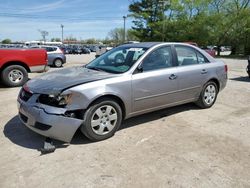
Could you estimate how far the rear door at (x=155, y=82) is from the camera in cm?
458

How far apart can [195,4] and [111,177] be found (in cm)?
4315

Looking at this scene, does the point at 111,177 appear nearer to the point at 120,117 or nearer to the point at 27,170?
the point at 27,170

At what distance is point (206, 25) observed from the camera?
38719 mm

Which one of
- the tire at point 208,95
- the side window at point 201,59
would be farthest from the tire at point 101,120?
the side window at point 201,59

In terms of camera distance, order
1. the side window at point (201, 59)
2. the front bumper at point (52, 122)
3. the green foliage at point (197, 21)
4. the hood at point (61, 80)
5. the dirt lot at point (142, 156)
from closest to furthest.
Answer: the dirt lot at point (142, 156)
the front bumper at point (52, 122)
the hood at point (61, 80)
the side window at point (201, 59)
the green foliage at point (197, 21)

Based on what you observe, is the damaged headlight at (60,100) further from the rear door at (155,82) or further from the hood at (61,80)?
the rear door at (155,82)

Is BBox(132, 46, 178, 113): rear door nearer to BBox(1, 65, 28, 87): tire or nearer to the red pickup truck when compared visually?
the red pickup truck

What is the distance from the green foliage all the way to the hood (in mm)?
36529

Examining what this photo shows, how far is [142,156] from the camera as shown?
12.2 feet

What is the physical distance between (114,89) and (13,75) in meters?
5.84

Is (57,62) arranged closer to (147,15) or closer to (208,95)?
(208,95)

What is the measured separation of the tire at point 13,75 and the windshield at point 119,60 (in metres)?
4.51

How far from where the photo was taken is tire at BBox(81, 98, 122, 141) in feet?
13.1

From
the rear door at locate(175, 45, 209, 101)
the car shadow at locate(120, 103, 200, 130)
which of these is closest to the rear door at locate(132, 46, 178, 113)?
the rear door at locate(175, 45, 209, 101)
